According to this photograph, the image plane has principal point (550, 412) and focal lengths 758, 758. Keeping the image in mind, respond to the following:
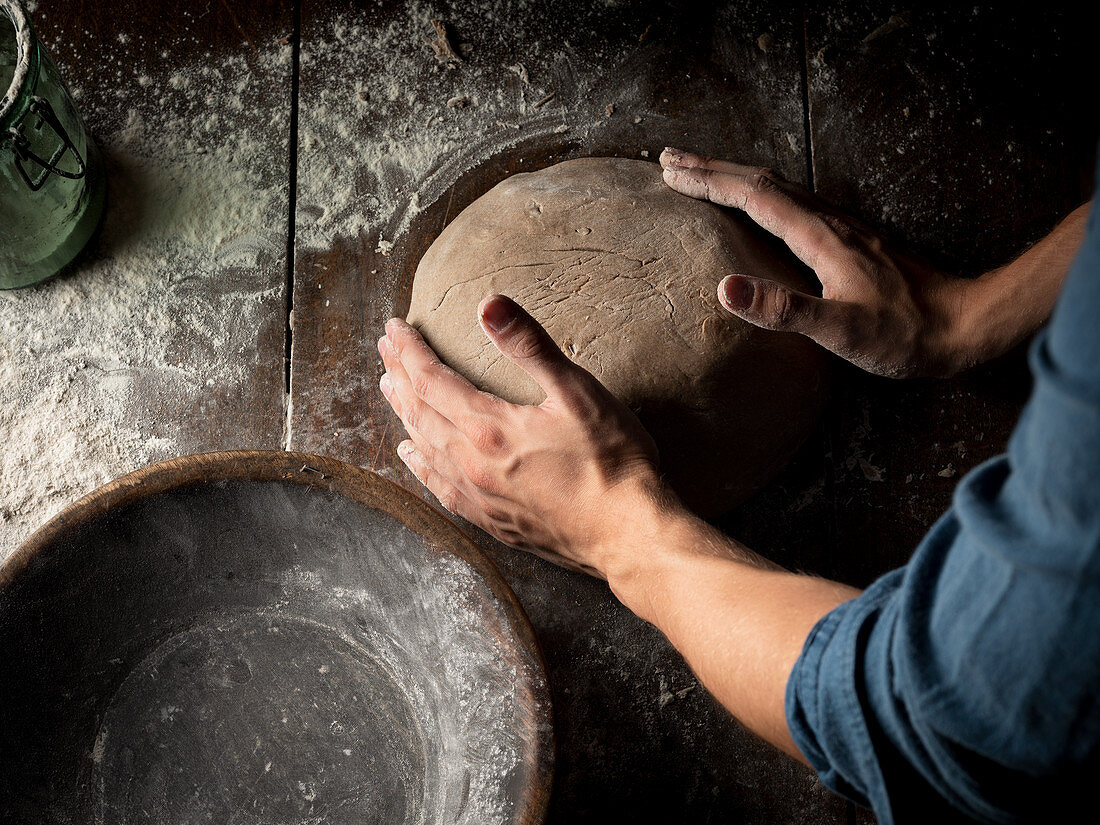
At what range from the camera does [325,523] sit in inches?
A: 39.2

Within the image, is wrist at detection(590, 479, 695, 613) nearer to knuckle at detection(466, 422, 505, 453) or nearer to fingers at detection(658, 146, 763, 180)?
knuckle at detection(466, 422, 505, 453)

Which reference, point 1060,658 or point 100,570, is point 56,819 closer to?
point 100,570

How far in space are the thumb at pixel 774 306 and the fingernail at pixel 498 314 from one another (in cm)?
28

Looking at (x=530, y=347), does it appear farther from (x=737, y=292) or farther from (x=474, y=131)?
(x=474, y=131)

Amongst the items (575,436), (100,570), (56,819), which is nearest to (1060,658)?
(575,436)

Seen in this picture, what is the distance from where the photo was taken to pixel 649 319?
1.02 metres

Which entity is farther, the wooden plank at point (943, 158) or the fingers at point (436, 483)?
the wooden plank at point (943, 158)

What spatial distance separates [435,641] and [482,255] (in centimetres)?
54

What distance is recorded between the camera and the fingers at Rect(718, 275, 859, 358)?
3.16ft

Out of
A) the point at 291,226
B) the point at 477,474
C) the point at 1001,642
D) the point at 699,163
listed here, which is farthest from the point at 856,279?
the point at 291,226

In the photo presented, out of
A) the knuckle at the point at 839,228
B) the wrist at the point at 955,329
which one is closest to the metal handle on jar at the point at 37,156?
the knuckle at the point at 839,228

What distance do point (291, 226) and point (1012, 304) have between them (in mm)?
1139

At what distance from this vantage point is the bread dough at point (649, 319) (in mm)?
1021

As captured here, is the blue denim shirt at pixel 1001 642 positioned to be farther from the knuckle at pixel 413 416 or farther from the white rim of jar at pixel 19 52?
the white rim of jar at pixel 19 52
